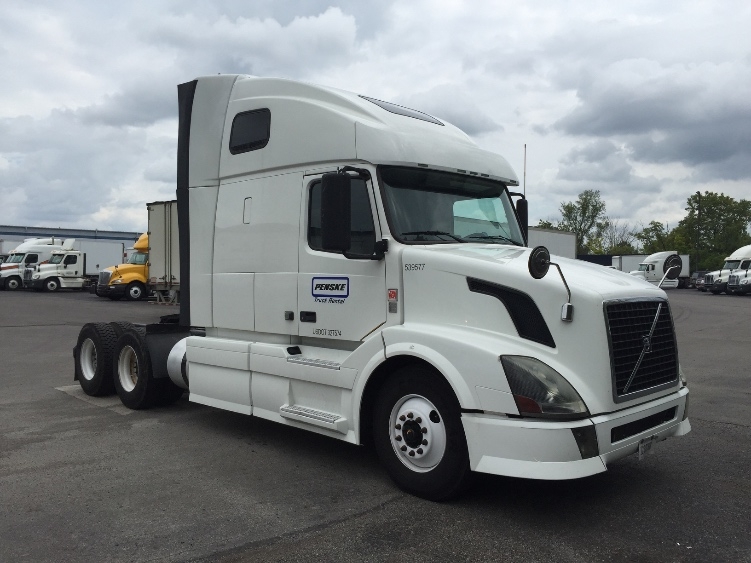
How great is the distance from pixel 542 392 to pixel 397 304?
1365 mm

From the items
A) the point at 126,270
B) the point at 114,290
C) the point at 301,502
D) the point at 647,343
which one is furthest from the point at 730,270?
the point at 301,502

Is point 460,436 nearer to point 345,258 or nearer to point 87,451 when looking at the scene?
point 345,258

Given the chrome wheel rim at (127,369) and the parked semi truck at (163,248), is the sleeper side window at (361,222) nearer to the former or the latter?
the chrome wheel rim at (127,369)

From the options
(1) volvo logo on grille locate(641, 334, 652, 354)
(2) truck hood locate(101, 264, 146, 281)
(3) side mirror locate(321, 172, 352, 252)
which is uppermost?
(3) side mirror locate(321, 172, 352, 252)

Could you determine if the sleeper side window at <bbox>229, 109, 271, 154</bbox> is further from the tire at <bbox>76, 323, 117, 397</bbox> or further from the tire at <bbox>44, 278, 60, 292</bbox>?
the tire at <bbox>44, 278, 60, 292</bbox>

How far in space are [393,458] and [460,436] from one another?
671 mm

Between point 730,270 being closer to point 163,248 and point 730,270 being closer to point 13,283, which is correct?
point 163,248

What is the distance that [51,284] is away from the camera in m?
39.9

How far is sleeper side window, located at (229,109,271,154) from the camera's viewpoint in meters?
6.26

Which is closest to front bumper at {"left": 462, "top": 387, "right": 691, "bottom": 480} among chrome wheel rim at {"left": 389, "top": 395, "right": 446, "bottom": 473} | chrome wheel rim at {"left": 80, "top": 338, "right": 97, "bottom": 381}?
chrome wheel rim at {"left": 389, "top": 395, "right": 446, "bottom": 473}

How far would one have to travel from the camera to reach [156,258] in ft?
76.1

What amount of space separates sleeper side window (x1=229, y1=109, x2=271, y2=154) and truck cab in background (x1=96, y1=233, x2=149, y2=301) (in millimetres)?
26008

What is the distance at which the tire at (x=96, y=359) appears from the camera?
8.47 meters

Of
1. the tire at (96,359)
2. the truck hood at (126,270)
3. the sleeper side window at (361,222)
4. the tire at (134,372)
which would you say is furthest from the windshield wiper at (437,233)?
the truck hood at (126,270)
